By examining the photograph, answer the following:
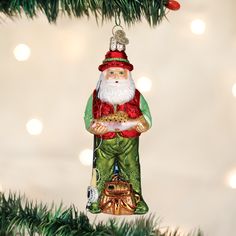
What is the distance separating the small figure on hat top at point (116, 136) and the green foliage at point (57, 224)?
1.1 inches

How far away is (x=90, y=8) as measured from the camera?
800mm

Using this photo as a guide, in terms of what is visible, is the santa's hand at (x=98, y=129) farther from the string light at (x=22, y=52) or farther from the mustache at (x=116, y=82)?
the string light at (x=22, y=52)

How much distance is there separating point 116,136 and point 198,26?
0.26m

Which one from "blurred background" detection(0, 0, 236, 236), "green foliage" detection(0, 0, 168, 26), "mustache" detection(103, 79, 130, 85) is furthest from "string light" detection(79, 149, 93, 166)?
"green foliage" detection(0, 0, 168, 26)

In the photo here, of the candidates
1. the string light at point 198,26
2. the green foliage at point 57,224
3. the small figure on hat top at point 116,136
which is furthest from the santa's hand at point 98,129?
the string light at point 198,26

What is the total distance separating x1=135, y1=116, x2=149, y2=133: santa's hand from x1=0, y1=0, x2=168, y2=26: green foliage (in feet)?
0.57

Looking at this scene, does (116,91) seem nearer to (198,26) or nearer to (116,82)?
(116,82)

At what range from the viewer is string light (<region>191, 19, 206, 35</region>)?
88cm

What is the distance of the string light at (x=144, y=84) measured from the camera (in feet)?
2.81

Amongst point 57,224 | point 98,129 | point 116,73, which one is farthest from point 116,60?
point 57,224

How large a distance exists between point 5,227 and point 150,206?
246 mm

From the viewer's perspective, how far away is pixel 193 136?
852 mm

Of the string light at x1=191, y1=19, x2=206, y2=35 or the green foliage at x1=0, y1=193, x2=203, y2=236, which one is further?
the string light at x1=191, y1=19, x2=206, y2=35

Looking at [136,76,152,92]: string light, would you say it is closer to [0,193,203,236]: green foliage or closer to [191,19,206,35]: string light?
[191,19,206,35]: string light
